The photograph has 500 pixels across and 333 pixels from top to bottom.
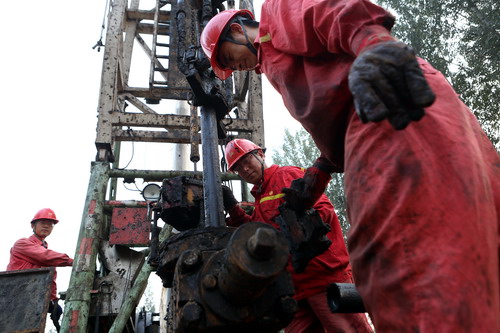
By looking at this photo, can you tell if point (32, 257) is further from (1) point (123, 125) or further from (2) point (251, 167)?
(2) point (251, 167)

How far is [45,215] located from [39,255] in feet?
2.90

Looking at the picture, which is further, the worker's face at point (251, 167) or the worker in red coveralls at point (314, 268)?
the worker's face at point (251, 167)

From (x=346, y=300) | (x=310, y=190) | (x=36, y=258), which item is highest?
(x=36, y=258)

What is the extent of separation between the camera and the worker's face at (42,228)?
5273 mm

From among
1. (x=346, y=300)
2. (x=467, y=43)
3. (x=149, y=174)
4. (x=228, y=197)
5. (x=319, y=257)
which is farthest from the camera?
(x=467, y=43)

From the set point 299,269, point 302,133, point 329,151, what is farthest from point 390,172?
point 302,133

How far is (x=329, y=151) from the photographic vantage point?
1.42m

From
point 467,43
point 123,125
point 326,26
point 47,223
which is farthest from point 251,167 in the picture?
point 467,43

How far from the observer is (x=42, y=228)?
5289mm

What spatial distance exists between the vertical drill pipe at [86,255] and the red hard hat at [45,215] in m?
1.81

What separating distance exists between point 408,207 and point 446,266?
15 centimetres

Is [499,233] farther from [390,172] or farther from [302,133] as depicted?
[302,133]

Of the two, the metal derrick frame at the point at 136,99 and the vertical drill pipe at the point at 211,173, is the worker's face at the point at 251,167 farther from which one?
the vertical drill pipe at the point at 211,173

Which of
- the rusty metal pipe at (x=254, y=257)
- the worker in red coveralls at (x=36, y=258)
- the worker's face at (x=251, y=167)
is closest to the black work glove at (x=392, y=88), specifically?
the rusty metal pipe at (x=254, y=257)
